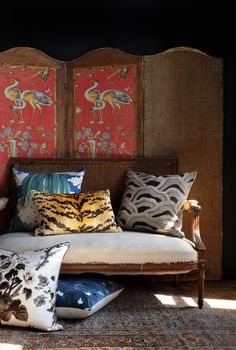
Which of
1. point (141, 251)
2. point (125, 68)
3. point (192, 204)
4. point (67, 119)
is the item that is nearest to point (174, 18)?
point (125, 68)

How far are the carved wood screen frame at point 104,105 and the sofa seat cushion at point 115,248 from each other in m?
1.16

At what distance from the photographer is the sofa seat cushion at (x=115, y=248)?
3520mm

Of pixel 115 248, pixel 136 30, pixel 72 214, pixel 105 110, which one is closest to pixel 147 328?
pixel 115 248

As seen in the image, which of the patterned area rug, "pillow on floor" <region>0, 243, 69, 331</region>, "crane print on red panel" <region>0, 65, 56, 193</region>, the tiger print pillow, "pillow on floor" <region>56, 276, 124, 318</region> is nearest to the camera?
the patterned area rug

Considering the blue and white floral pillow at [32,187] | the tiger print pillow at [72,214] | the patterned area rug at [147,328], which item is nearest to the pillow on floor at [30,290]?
the patterned area rug at [147,328]

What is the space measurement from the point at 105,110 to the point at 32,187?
0.98 metres

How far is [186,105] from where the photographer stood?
4.65m

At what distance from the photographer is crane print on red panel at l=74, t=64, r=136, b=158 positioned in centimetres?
461

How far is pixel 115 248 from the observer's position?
3.54 m

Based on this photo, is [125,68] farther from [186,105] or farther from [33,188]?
[33,188]

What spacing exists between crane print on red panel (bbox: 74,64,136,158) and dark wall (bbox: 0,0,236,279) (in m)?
0.23

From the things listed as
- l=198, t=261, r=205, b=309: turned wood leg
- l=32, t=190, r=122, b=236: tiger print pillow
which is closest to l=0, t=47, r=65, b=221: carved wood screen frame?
l=32, t=190, r=122, b=236: tiger print pillow

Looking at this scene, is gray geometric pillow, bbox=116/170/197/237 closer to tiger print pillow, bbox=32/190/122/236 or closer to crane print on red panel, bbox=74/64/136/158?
tiger print pillow, bbox=32/190/122/236

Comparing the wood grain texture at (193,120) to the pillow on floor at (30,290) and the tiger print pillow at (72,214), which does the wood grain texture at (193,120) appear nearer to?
the tiger print pillow at (72,214)
